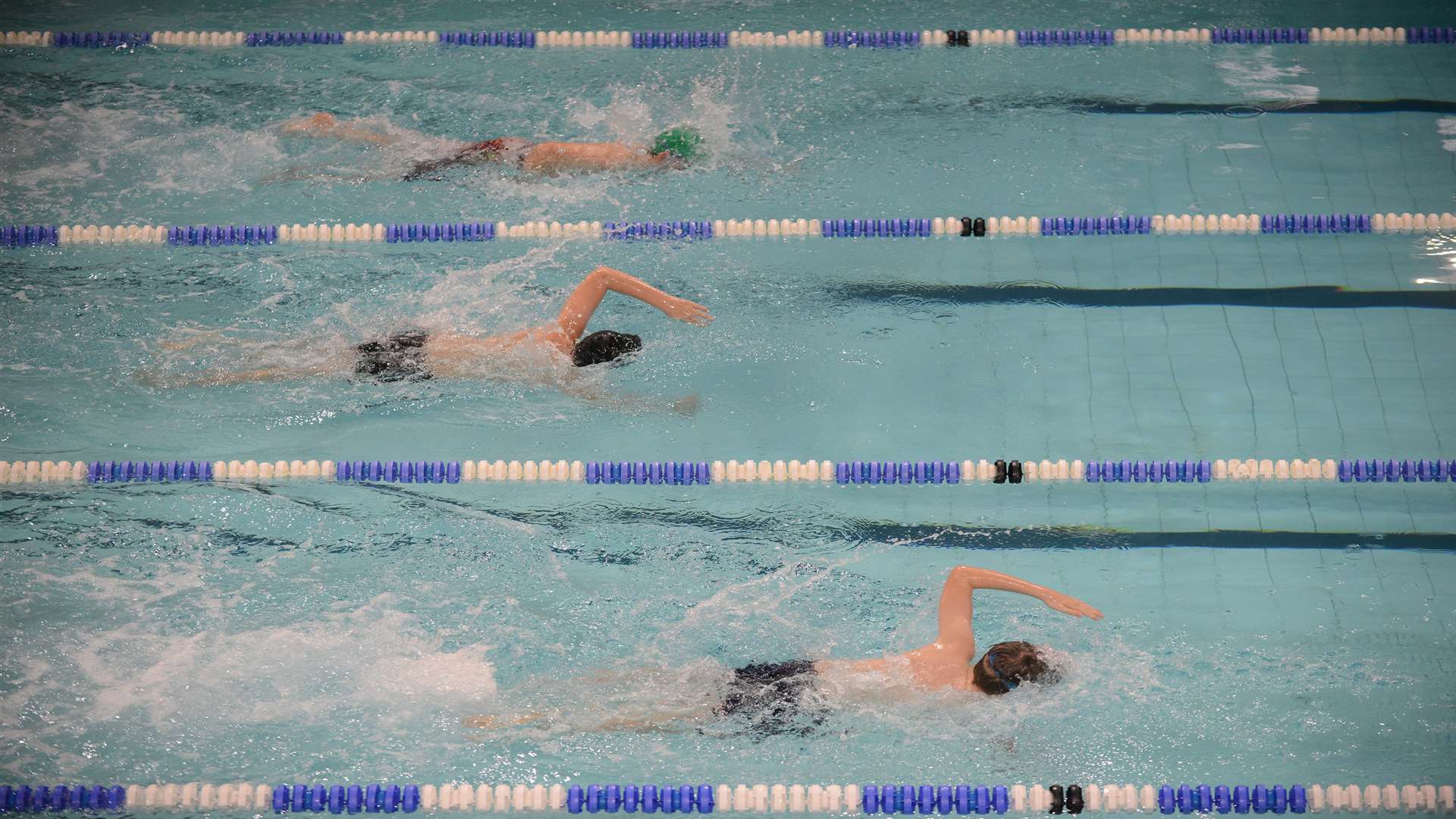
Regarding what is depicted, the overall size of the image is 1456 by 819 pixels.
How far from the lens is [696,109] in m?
6.63

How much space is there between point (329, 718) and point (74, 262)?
2.64 m

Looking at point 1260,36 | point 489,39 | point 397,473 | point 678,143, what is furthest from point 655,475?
point 1260,36

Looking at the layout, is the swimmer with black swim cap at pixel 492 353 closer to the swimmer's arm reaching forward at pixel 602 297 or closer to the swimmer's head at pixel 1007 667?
the swimmer's arm reaching forward at pixel 602 297

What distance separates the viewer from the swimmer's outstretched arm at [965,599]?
3.95 metres

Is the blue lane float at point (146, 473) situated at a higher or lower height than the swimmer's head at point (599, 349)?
lower

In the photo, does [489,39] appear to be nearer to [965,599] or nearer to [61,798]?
[965,599]

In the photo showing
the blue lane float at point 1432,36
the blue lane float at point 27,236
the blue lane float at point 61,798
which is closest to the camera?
the blue lane float at point 61,798

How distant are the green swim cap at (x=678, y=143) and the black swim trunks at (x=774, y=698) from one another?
277cm

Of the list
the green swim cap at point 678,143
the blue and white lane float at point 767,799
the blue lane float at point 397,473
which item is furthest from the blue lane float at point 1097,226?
the blue and white lane float at point 767,799

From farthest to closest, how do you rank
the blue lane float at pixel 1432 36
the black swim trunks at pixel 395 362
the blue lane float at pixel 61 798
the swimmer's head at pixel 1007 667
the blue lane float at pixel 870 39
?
the blue lane float at pixel 870 39 < the blue lane float at pixel 1432 36 < the black swim trunks at pixel 395 362 < the swimmer's head at pixel 1007 667 < the blue lane float at pixel 61 798

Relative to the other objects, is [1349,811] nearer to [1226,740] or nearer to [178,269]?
[1226,740]

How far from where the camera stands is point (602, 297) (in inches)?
204

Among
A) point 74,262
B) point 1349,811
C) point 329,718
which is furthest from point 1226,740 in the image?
point 74,262

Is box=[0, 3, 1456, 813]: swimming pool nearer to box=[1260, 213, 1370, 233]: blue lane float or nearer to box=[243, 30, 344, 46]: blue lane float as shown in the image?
box=[1260, 213, 1370, 233]: blue lane float
